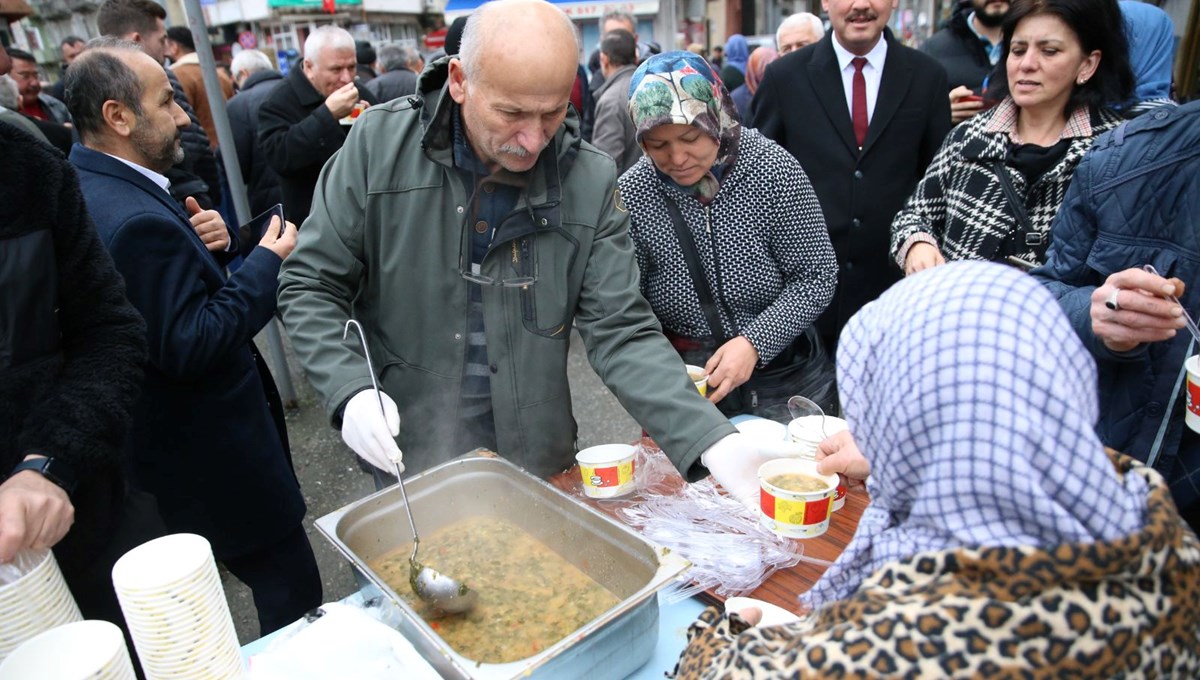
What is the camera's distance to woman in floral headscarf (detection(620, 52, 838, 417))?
216cm

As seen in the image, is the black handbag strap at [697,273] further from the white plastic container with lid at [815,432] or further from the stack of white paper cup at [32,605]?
the stack of white paper cup at [32,605]

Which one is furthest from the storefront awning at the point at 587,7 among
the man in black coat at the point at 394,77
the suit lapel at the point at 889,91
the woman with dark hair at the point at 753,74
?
the suit lapel at the point at 889,91

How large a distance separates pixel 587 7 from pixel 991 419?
19707 mm

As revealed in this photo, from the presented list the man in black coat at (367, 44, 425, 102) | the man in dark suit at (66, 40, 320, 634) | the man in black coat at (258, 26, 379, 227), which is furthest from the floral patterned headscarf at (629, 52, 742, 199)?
the man in black coat at (367, 44, 425, 102)

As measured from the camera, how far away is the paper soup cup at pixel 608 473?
5.74ft

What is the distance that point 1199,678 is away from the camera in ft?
3.01

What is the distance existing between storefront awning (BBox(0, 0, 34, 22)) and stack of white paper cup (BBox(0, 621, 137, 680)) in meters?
6.07

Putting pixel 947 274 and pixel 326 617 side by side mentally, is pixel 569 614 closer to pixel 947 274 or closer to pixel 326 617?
pixel 326 617

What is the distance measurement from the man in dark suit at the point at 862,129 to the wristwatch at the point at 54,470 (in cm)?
261

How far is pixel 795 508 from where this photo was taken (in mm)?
1500

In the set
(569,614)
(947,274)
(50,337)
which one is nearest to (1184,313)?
(947,274)

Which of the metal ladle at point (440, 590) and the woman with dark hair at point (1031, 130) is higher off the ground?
the woman with dark hair at point (1031, 130)

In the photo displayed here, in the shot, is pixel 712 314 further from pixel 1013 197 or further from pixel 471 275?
pixel 1013 197

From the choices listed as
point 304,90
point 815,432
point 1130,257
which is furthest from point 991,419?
point 304,90
